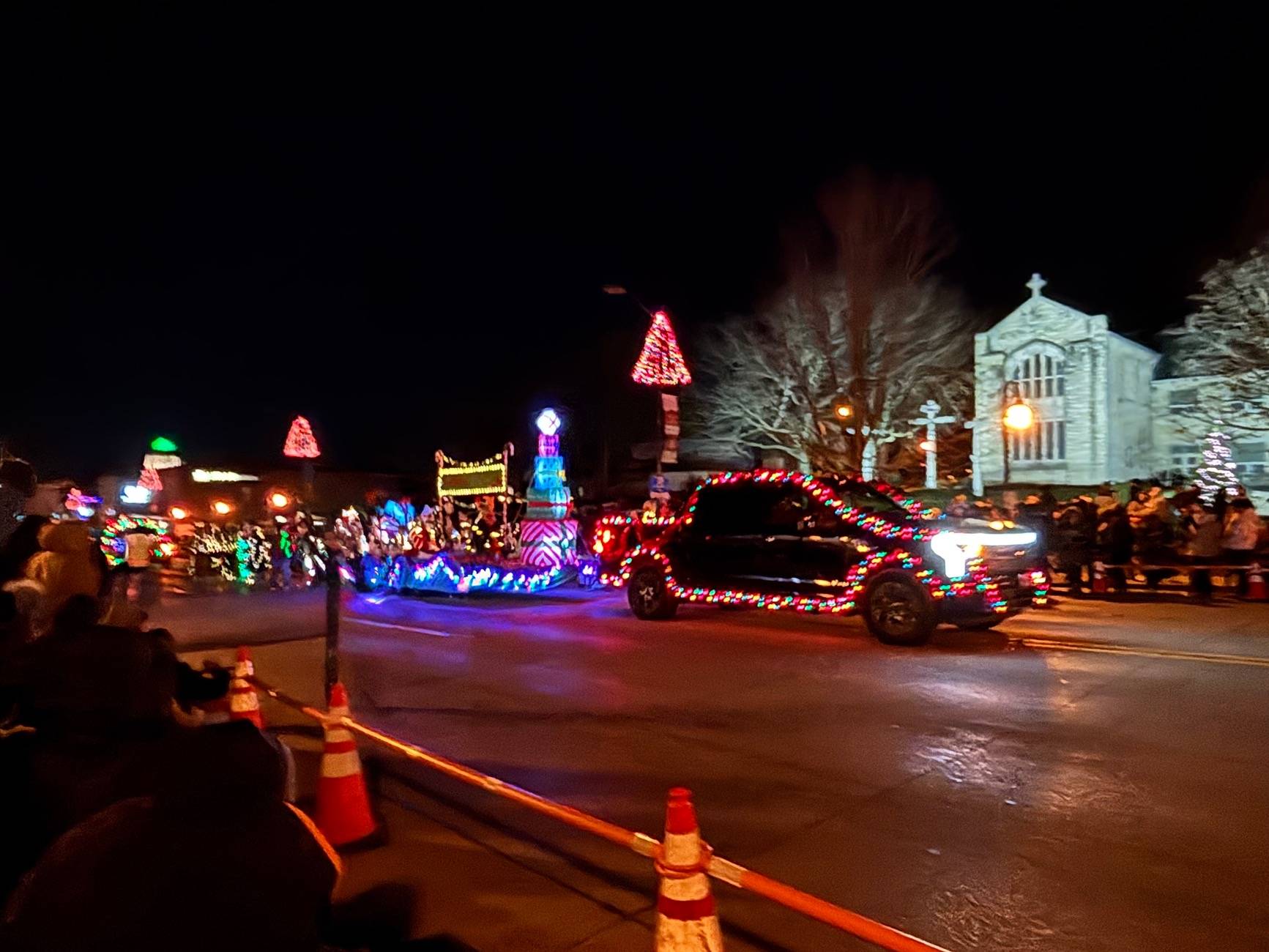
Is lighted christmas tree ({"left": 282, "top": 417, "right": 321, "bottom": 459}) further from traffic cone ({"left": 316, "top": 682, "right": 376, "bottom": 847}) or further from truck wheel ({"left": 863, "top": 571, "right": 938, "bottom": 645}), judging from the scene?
traffic cone ({"left": 316, "top": 682, "right": 376, "bottom": 847})

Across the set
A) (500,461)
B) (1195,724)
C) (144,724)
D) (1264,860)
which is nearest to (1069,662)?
(1195,724)

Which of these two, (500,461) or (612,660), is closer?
(612,660)

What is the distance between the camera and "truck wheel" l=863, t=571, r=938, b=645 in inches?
446

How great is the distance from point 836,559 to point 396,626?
6.40 metres

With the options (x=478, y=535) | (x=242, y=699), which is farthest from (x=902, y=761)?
(x=478, y=535)

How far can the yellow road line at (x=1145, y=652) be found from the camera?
1016cm

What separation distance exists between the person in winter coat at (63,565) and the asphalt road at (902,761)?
→ 97.3 inches

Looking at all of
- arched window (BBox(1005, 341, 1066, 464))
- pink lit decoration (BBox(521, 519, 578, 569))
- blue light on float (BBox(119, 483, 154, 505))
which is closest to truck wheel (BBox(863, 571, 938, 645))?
pink lit decoration (BBox(521, 519, 578, 569))

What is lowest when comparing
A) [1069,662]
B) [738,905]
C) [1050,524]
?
[738,905]

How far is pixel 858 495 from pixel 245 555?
1646 cm

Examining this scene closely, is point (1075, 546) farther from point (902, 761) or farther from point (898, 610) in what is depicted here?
point (902, 761)

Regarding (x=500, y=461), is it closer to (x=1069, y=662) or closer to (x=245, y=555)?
(x=245, y=555)

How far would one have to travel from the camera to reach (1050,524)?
56.1 ft

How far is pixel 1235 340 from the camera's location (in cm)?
2683
